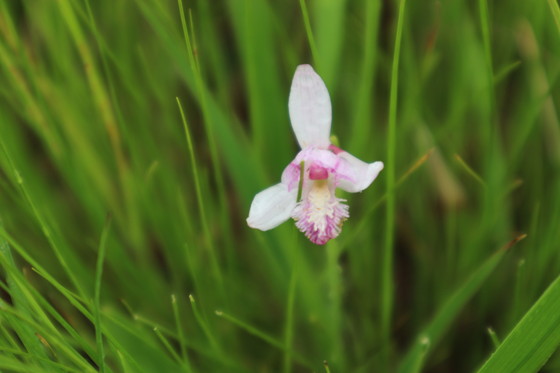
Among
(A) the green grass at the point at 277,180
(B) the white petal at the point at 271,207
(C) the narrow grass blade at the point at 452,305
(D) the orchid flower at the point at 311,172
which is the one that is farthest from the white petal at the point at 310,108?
(C) the narrow grass blade at the point at 452,305

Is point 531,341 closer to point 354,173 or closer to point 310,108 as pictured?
point 354,173

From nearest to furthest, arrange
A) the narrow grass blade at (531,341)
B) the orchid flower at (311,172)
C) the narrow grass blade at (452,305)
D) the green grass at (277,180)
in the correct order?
the narrow grass blade at (531,341)
the orchid flower at (311,172)
the narrow grass blade at (452,305)
the green grass at (277,180)

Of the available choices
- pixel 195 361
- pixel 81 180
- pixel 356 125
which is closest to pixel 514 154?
pixel 356 125

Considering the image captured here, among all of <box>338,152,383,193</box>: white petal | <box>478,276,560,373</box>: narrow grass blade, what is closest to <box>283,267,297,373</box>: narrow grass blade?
<box>338,152,383,193</box>: white petal

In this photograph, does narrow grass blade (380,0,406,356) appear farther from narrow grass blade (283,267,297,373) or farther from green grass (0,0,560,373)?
narrow grass blade (283,267,297,373)

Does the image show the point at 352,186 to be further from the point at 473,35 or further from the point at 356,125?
the point at 473,35

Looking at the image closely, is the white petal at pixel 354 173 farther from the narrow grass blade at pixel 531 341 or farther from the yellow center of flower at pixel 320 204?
the narrow grass blade at pixel 531 341
